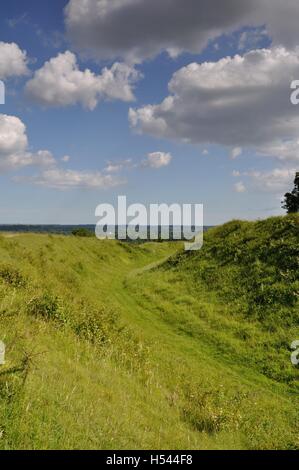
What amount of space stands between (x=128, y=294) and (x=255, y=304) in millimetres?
11897

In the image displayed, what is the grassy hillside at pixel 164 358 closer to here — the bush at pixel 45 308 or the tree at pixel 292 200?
the bush at pixel 45 308

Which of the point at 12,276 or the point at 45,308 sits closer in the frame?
the point at 45,308

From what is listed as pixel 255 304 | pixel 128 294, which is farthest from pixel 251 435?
pixel 128 294

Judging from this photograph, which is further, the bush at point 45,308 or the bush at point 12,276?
the bush at point 12,276

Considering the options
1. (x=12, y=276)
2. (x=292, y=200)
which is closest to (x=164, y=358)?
(x=12, y=276)

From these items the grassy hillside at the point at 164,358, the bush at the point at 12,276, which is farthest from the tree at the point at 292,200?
the bush at the point at 12,276

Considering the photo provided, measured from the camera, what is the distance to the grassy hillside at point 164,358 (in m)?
7.89

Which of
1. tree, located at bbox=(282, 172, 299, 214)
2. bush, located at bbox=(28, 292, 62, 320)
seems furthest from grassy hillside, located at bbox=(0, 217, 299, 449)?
tree, located at bbox=(282, 172, 299, 214)

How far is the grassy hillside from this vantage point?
789 centimetres

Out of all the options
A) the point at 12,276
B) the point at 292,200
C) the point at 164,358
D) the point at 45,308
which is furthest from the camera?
the point at 292,200

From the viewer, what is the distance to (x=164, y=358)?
16359 millimetres

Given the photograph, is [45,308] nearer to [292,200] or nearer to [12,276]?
[12,276]

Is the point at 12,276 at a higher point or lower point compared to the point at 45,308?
higher

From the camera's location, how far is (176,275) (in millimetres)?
35250
